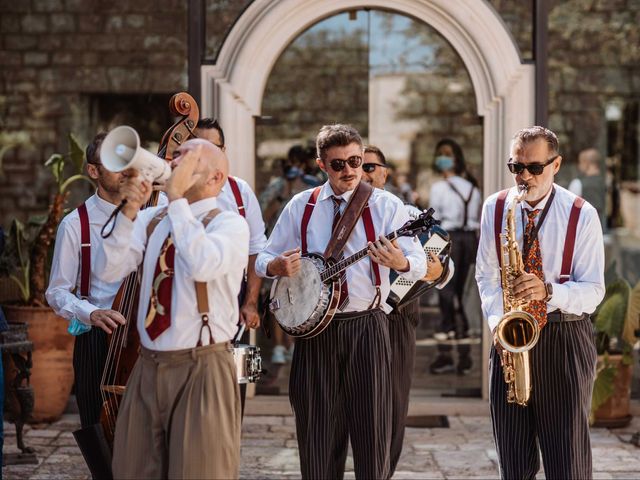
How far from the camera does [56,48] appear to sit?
9188 millimetres

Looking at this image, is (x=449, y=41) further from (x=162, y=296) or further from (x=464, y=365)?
(x=162, y=296)

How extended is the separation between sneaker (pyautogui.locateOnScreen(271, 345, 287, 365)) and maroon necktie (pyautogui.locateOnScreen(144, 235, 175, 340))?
17.4ft

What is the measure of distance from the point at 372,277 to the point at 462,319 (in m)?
4.59

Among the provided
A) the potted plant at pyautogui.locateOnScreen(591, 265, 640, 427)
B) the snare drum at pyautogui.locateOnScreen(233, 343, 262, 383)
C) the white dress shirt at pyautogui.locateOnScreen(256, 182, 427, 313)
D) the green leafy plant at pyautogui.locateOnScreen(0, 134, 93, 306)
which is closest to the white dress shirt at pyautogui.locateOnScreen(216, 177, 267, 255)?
the white dress shirt at pyautogui.locateOnScreen(256, 182, 427, 313)

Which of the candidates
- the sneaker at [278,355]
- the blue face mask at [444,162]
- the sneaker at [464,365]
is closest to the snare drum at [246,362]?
the sneaker at [278,355]

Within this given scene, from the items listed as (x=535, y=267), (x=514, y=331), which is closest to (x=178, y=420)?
(x=514, y=331)

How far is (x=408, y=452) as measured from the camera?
758 centimetres

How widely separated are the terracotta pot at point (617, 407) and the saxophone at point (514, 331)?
10.6ft

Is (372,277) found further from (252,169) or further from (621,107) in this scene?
(621,107)

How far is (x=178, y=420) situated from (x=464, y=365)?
18.4 feet

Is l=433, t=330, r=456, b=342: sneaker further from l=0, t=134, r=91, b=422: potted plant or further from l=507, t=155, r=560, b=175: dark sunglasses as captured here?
l=507, t=155, r=560, b=175: dark sunglasses

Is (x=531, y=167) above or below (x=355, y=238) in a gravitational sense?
above

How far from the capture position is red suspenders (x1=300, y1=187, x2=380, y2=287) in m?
5.50

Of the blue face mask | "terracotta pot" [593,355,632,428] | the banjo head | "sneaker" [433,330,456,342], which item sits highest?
the blue face mask
